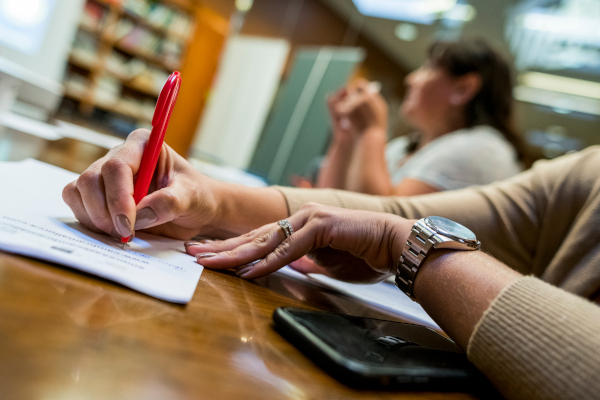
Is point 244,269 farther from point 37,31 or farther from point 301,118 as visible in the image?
point 301,118

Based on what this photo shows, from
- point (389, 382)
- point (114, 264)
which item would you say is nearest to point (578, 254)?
point (389, 382)

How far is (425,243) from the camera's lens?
422mm

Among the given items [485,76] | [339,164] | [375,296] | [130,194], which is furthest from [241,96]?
[130,194]

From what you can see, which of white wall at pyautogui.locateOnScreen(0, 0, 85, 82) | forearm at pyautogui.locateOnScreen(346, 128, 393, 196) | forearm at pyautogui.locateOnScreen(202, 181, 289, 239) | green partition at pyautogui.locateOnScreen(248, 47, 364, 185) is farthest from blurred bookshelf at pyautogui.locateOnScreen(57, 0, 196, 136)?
forearm at pyautogui.locateOnScreen(202, 181, 289, 239)

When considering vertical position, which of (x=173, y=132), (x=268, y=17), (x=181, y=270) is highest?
(x=268, y=17)

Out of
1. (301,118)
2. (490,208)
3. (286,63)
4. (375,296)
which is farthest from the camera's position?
(286,63)

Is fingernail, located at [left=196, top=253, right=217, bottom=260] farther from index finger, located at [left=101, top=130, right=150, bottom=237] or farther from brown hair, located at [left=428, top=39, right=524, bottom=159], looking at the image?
brown hair, located at [left=428, top=39, right=524, bottom=159]

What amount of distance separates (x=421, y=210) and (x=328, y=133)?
2.83 m

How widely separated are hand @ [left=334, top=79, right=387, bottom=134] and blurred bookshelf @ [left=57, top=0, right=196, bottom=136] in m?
2.85

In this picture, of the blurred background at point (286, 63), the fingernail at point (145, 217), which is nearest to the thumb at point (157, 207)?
the fingernail at point (145, 217)

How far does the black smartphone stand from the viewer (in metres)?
0.25

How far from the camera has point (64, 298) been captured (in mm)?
238

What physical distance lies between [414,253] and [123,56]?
469 centimetres

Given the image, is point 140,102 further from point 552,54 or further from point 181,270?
point 181,270
